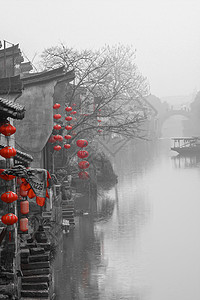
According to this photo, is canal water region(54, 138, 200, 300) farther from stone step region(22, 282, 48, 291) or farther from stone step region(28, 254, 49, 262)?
stone step region(28, 254, 49, 262)

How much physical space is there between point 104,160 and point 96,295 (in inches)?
1080

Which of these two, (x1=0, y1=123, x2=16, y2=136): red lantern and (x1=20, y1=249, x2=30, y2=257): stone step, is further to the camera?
(x1=20, y1=249, x2=30, y2=257): stone step

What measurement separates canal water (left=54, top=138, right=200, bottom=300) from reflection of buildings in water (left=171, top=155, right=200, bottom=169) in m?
21.0

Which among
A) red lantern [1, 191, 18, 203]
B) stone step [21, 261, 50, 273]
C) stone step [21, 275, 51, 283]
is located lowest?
stone step [21, 275, 51, 283]

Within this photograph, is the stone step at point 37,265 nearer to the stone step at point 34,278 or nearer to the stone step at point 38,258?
the stone step at point 38,258

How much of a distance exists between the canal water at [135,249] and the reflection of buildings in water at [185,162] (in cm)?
2097

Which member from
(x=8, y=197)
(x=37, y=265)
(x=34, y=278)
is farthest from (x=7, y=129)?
(x=34, y=278)

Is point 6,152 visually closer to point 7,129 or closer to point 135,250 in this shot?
point 7,129

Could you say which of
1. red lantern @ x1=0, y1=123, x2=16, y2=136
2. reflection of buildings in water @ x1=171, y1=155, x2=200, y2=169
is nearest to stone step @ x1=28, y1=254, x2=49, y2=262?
red lantern @ x1=0, y1=123, x2=16, y2=136

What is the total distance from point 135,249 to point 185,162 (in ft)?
149

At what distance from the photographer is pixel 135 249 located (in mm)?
20078

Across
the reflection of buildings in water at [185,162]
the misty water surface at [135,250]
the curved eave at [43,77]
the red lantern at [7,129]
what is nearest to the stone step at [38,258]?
the misty water surface at [135,250]

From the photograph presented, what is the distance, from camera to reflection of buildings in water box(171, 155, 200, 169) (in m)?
59.4

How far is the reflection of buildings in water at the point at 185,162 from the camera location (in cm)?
5941
